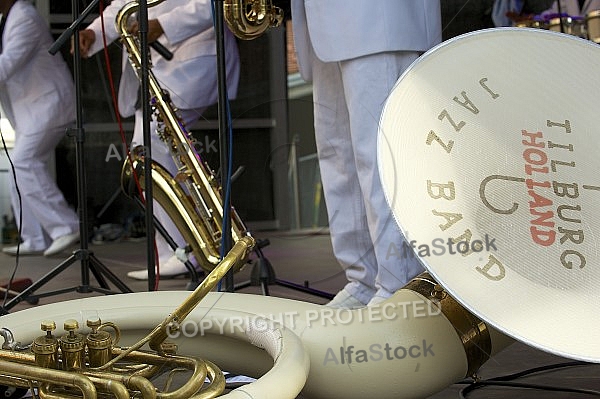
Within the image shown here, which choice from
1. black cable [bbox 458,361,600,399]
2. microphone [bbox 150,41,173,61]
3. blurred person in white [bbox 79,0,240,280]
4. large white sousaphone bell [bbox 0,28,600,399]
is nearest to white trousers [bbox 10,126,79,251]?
blurred person in white [bbox 79,0,240,280]

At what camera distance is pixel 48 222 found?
404 cm

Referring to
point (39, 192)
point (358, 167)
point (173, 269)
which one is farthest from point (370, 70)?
point (39, 192)

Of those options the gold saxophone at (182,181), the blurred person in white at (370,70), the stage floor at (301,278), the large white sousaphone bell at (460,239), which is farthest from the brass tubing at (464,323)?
the gold saxophone at (182,181)

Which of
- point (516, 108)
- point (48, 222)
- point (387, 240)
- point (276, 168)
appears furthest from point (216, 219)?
point (48, 222)

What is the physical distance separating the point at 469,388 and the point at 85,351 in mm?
719

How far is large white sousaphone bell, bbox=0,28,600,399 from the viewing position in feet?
3.57

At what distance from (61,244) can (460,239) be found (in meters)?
3.05

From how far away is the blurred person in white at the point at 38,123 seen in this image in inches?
158

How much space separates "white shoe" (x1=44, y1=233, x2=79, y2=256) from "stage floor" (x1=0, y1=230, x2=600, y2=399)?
0.10 ft

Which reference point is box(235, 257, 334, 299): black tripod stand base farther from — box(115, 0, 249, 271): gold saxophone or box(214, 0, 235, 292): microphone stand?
box(214, 0, 235, 292): microphone stand

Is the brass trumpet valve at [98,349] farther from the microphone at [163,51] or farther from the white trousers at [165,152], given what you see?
the white trousers at [165,152]

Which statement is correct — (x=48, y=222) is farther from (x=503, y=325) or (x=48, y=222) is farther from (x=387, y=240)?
(x=503, y=325)

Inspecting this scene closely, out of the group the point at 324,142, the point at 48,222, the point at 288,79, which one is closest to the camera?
the point at 324,142

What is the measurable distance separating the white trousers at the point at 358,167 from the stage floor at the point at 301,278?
27 centimetres
